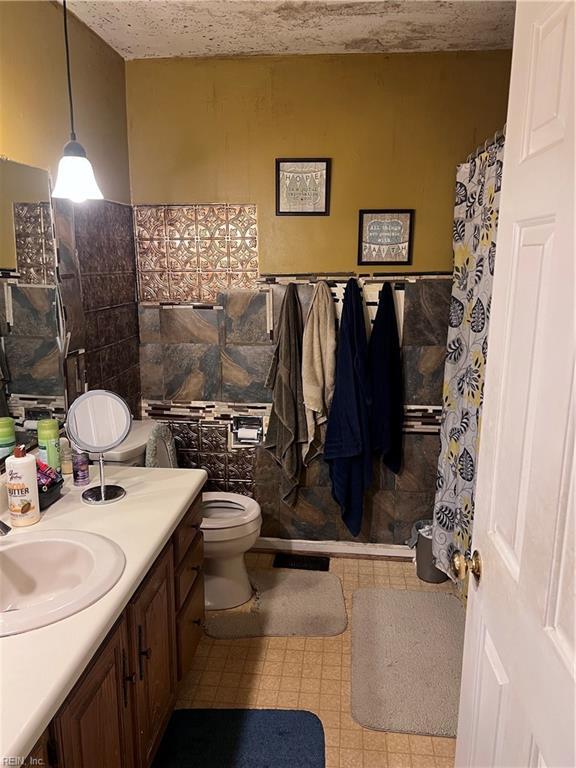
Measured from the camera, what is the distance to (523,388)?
996 millimetres

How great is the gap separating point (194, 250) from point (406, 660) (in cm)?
217

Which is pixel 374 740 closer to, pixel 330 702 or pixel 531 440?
pixel 330 702

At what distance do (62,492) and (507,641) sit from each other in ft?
4.72

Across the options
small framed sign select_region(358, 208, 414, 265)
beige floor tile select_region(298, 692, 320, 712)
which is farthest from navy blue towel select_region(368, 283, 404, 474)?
beige floor tile select_region(298, 692, 320, 712)

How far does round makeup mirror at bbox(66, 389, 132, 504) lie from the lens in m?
1.83

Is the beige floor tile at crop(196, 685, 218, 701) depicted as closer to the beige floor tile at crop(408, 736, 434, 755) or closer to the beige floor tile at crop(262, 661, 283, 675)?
the beige floor tile at crop(262, 661, 283, 675)

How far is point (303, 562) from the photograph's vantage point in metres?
3.11

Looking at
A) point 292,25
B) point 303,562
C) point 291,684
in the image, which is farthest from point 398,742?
point 292,25

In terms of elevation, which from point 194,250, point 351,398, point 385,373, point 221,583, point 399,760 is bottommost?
point 399,760

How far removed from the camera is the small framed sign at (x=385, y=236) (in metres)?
2.87

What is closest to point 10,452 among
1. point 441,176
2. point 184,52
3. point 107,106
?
point 107,106

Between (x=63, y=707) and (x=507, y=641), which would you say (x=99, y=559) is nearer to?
(x=63, y=707)

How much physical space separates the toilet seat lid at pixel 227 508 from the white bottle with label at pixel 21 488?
3.48ft

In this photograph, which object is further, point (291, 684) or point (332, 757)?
point (291, 684)
